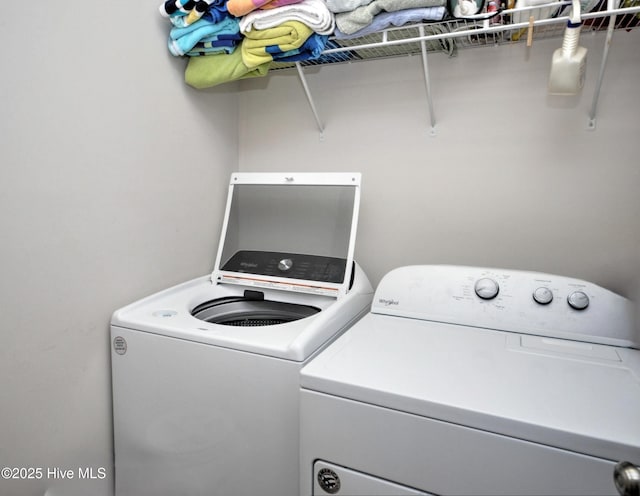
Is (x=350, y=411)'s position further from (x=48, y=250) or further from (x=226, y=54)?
(x=226, y=54)

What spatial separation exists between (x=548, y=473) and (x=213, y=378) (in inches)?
35.9

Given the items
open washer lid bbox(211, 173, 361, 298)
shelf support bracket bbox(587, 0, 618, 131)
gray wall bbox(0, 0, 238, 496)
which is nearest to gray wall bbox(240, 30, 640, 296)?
shelf support bracket bbox(587, 0, 618, 131)

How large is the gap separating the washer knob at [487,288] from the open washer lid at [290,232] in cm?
49

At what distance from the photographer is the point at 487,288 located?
146 centimetres

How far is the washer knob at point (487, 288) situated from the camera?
4.79 ft

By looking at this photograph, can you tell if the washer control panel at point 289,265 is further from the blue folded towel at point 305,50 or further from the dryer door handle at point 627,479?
the dryer door handle at point 627,479

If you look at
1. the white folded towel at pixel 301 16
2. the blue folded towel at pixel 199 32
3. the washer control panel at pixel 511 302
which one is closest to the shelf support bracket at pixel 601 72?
the washer control panel at pixel 511 302

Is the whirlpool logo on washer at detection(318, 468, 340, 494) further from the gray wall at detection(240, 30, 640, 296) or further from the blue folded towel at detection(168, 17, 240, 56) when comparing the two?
the blue folded towel at detection(168, 17, 240, 56)

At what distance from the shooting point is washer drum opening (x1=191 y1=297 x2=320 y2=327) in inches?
67.9

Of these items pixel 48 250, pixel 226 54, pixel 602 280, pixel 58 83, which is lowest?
pixel 602 280

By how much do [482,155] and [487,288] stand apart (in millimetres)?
600

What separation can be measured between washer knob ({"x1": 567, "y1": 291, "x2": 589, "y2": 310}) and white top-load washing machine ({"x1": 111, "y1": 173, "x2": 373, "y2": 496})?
2.38 ft

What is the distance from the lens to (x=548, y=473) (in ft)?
2.82

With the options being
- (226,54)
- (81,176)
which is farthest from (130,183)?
(226,54)
